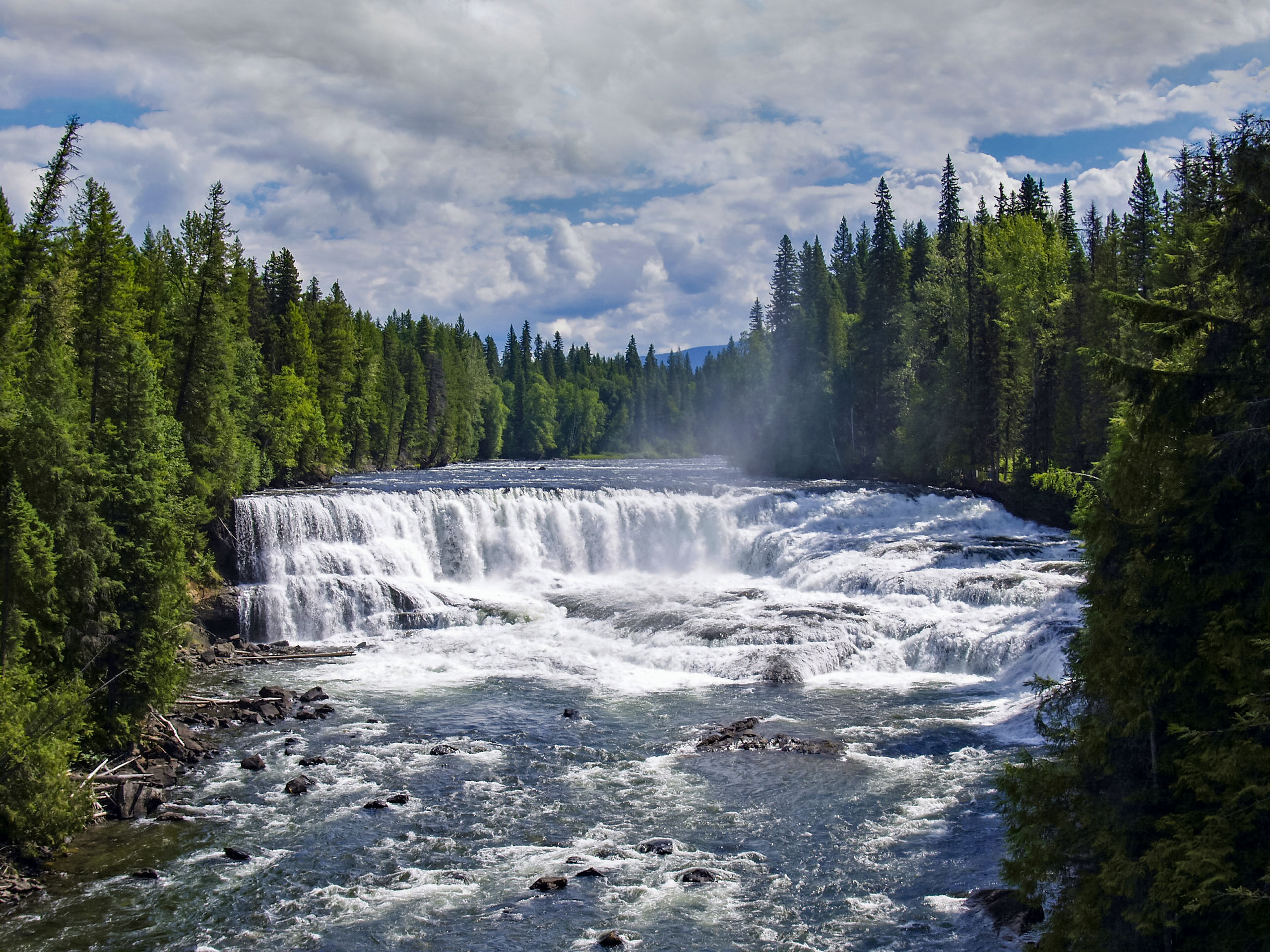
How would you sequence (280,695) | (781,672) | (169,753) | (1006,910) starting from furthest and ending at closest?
(781,672), (280,695), (169,753), (1006,910)

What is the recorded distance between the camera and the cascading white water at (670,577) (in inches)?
1017

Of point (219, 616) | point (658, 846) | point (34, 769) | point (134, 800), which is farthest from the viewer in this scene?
point (219, 616)

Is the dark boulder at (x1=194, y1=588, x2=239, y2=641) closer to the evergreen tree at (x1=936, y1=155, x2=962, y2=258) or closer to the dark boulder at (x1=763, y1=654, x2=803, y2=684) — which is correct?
the dark boulder at (x1=763, y1=654, x2=803, y2=684)

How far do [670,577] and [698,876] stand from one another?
2567 centimetres

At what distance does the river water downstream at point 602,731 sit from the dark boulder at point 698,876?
5.8 inches

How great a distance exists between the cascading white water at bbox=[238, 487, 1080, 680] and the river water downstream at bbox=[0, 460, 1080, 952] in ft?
0.43

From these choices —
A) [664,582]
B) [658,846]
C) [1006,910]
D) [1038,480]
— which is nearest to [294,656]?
[664,582]

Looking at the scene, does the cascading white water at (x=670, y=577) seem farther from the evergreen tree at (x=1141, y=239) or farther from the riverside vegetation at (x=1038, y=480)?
the evergreen tree at (x=1141, y=239)

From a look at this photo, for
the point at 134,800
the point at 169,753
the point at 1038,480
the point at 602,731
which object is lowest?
the point at 602,731

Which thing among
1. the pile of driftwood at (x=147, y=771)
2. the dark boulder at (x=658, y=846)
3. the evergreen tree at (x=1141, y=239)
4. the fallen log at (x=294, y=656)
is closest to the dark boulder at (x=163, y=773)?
the pile of driftwood at (x=147, y=771)

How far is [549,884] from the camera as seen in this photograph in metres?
12.9

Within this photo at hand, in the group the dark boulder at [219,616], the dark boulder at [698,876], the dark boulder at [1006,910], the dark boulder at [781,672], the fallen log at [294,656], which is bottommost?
the dark boulder at [698,876]

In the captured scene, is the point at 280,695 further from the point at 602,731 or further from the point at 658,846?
the point at 658,846

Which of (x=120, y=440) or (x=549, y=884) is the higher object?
(x=120, y=440)
